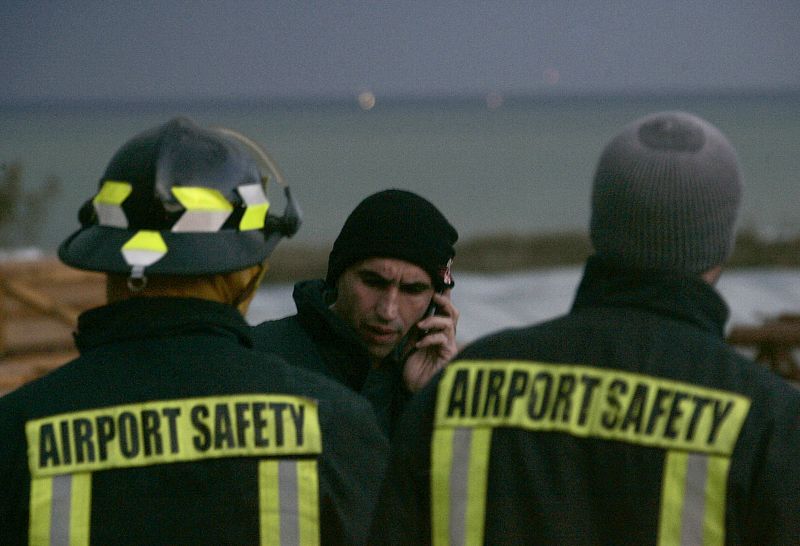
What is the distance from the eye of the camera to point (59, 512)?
2391 millimetres

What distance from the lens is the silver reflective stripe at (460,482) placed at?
238 cm

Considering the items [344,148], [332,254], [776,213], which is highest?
[344,148]

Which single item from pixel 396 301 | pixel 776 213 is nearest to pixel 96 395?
pixel 396 301

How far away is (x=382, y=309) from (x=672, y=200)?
1.85 meters

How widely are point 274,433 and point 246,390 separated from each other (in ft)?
0.32

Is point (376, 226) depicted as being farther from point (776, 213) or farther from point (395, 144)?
point (395, 144)

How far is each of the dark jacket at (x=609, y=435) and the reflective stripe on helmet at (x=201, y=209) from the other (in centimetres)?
58

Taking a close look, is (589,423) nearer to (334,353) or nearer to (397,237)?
(334,353)

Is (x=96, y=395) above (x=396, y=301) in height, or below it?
below

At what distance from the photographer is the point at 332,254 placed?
425 cm

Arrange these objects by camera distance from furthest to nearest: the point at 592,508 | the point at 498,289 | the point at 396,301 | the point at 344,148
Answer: the point at 344,148, the point at 498,289, the point at 396,301, the point at 592,508

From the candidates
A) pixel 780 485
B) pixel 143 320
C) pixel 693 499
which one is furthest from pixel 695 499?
pixel 143 320

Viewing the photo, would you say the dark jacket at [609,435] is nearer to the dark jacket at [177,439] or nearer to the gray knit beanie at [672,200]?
the gray knit beanie at [672,200]

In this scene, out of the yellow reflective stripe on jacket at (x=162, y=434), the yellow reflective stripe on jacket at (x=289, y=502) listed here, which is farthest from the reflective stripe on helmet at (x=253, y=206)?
the yellow reflective stripe on jacket at (x=289, y=502)
